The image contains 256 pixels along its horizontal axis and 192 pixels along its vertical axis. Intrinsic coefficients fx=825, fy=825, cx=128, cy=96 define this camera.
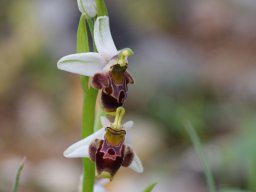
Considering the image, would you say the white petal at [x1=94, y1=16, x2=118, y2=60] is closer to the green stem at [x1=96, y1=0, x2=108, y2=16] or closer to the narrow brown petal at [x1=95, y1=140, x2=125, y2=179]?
the green stem at [x1=96, y1=0, x2=108, y2=16]

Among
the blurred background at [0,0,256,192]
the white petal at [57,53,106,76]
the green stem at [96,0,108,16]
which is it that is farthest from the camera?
the blurred background at [0,0,256,192]

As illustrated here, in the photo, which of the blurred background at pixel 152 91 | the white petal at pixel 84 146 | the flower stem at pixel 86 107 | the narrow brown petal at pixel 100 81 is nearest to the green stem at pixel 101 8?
the flower stem at pixel 86 107

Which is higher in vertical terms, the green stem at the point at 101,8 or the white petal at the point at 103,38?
the green stem at the point at 101,8

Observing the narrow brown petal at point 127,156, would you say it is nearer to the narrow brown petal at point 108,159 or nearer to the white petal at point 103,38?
the narrow brown petal at point 108,159

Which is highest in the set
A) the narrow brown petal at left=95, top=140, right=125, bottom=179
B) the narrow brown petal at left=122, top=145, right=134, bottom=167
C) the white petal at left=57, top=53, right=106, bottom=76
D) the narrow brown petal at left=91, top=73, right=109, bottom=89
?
the white petal at left=57, top=53, right=106, bottom=76

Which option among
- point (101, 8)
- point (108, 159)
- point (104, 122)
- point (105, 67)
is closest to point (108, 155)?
point (108, 159)

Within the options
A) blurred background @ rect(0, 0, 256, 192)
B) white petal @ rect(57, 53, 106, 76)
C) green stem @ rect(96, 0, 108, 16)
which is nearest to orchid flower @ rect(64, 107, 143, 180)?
white petal @ rect(57, 53, 106, 76)
